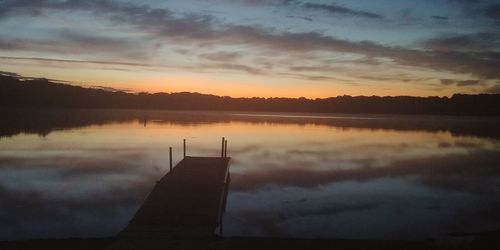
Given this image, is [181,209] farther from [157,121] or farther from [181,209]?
[157,121]

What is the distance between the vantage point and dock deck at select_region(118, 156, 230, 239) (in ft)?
42.7

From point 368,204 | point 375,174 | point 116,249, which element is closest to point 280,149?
point 375,174

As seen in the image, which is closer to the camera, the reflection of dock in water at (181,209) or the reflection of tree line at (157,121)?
the reflection of dock in water at (181,209)

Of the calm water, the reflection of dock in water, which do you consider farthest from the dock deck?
the calm water

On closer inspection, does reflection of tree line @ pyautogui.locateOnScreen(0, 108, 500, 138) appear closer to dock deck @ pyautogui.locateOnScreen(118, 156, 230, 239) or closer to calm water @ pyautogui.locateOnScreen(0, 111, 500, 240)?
calm water @ pyautogui.locateOnScreen(0, 111, 500, 240)

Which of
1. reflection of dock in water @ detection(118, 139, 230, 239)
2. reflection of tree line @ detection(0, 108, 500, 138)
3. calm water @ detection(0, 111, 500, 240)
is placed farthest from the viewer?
reflection of tree line @ detection(0, 108, 500, 138)

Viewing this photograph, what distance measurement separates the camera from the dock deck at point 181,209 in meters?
13.0

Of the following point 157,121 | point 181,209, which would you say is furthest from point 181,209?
point 157,121

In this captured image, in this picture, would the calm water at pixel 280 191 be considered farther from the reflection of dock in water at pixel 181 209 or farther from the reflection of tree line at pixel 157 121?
the reflection of tree line at pixel 157 121

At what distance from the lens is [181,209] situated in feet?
49.4

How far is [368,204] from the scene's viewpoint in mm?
20812

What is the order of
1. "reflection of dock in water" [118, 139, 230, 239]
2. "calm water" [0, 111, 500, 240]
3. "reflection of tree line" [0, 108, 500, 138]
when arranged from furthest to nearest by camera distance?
"reflection of tree line" [0, 108, 500, 138] < "calm water" [0, 111, 500, 240] < "reflection of dock in water" [118, 139, 230, 239]

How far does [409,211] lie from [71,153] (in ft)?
94.0

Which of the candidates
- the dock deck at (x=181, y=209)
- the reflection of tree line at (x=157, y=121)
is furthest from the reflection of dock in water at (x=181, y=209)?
the reflection of tree line at (x=157, y=121)
